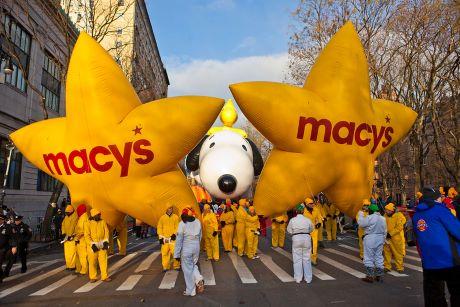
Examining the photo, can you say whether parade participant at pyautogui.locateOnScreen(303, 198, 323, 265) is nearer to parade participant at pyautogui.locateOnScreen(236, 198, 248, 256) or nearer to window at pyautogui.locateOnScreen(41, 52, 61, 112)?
parade participant at pyautogui.locateOnScreen(236, 198, 248, 256)

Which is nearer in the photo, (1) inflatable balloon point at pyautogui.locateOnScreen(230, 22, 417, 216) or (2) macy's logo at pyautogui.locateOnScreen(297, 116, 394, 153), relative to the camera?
(1) inflatable balloon point at pyautogui.locateOnScreen(230, 22, 417, 216)

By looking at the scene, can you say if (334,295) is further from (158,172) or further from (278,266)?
(158,172)

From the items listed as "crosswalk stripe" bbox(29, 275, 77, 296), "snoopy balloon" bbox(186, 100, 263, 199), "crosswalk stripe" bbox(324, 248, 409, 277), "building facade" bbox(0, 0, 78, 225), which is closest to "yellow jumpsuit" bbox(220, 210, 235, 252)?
"snoopy balloon" bbox(186, 100, 263, 199)

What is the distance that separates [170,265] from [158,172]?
98.4 inches

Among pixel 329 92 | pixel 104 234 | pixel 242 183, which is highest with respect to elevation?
pixel 329 92

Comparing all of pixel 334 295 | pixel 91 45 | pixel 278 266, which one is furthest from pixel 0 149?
pixel 334 295

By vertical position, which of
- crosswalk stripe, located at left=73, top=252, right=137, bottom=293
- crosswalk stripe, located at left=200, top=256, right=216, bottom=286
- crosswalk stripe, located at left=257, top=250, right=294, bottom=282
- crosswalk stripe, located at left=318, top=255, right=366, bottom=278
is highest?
crosswalk stripe, located at left=318, top=255, right=366, bottom=278

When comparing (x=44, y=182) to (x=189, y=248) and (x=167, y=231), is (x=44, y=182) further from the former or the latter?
(x=189, y=248)

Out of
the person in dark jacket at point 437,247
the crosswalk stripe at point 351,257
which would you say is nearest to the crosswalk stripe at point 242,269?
the crosswalk stripe at point 351,257

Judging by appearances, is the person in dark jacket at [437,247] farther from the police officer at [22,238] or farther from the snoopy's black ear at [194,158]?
the snoopy's black ear at [194,158]

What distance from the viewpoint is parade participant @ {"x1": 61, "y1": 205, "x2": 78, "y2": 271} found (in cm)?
959

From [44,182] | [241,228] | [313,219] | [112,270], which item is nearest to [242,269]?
[241,228]

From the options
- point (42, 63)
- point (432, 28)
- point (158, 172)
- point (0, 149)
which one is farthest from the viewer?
point (42, 63)

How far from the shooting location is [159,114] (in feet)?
27.2
